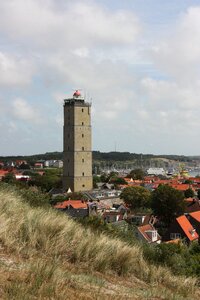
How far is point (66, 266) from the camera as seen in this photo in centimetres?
646

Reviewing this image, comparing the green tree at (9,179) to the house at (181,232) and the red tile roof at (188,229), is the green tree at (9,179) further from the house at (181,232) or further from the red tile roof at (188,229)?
the red tile roof at (188,229)

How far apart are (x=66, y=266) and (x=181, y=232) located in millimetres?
28929

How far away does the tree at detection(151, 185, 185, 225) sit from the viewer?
44.7 m

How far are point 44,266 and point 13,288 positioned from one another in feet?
2.89

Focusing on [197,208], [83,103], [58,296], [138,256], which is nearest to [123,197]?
[197,208]

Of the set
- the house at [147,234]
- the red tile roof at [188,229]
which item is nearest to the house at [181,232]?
the red tile roof at [188,229]

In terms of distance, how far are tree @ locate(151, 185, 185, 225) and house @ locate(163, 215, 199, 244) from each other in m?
8.74

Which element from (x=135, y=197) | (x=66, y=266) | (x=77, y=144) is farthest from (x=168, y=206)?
(x=66, y=266)

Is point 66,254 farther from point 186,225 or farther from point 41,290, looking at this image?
point 186,225

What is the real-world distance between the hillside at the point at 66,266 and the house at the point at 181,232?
2671 centimetres

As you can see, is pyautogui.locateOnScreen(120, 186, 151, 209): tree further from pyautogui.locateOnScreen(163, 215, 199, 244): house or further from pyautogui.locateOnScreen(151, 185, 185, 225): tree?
pyautogui.locateOnScreen(163, 215, 199, 244): house

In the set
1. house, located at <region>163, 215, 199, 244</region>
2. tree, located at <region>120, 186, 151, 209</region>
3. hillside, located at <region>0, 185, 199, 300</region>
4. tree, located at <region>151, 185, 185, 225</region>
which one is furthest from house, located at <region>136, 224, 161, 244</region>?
hillside, located at <region>0, 185, 199, 300</region>

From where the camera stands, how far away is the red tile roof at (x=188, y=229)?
3420 cm

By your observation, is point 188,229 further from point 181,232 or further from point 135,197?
point 135,197
